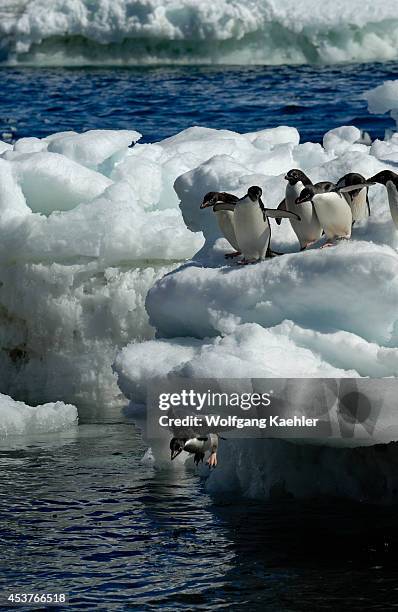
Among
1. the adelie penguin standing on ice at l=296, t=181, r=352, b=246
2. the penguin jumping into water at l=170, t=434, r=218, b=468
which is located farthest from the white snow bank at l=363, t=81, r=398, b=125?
the penguin jumping into water at l=170, t=434, r=218, b=468

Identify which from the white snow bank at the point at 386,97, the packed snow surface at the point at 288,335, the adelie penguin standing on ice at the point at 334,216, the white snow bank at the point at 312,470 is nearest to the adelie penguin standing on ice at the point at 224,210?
the packed snow surface at the point at 288,335

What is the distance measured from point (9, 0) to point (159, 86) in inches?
225

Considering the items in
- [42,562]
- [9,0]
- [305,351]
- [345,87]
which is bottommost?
[42,562]

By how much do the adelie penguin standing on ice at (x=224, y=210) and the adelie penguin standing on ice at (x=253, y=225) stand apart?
16 cm

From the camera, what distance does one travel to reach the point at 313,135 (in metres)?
20.1

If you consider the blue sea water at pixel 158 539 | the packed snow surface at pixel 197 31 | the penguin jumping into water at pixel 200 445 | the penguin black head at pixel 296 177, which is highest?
the packed snow surface at pixel 197 31

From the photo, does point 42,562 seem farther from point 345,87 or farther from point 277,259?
point 345,87

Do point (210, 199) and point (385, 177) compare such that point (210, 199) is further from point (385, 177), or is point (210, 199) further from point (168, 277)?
point (385, 177)

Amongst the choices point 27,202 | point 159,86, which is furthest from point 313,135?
point 27,202

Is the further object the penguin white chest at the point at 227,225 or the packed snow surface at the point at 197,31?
the packed snow surface at the point at 197,31

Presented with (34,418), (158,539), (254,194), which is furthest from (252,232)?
(34,418)

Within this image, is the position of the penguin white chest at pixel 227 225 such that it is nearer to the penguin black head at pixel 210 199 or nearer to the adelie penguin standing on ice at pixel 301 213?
the penguin black head at pixel 210 199

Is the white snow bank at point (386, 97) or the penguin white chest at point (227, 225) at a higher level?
the white snow bank at point (386, 97)

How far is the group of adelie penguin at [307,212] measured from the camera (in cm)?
726
